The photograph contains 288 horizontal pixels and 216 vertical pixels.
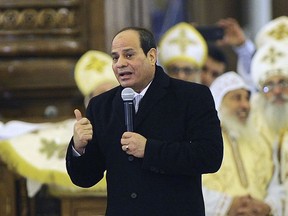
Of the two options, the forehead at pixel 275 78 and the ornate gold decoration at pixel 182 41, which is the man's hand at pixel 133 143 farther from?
the ornate gold decoration at pixel 182 41

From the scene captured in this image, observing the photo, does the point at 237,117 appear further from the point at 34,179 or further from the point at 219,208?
the point at 34,179

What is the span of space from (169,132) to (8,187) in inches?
132

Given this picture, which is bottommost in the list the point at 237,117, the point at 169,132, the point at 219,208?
the point at 219,208

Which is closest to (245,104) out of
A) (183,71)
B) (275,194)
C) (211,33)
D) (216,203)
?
(275,194)

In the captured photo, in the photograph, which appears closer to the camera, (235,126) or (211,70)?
(235,126)

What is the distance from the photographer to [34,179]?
7.27 m

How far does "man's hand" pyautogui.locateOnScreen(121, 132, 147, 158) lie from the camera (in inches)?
157

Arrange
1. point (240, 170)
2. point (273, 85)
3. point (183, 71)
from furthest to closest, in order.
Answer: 1. point (183, 71)
2. point (273, 85)
3. point (240, 170)

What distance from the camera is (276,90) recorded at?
755cm

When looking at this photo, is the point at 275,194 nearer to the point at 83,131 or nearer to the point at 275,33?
the point at 275,33

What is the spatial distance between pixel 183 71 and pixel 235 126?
1110mm

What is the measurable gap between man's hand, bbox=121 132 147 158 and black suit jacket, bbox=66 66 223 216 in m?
0.02

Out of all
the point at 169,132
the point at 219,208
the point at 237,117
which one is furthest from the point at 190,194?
the point at 237,117

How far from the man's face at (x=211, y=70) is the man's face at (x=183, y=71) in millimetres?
250
